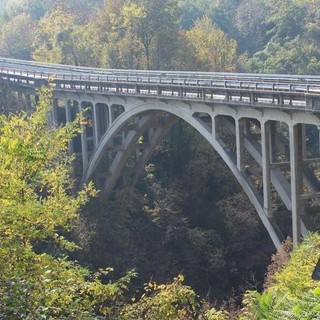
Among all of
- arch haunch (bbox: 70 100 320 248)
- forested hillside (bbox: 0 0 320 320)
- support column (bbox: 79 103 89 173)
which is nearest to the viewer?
forested hillside (bbox: 0 0 320 320)

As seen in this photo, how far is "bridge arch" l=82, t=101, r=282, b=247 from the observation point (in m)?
22.9

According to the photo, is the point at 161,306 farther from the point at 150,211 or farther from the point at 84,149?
the point at 84,149

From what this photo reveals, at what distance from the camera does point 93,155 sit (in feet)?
115

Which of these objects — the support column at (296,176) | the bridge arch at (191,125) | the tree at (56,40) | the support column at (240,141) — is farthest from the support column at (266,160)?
the tree at (56,40)

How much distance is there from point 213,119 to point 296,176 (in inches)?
229

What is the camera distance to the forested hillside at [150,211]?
10383 mm

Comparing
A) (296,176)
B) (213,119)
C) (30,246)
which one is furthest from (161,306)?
(213,119)

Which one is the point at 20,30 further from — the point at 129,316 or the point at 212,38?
the point at 129,316

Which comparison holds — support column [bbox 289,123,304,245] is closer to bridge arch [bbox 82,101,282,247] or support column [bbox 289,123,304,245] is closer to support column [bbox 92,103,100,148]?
bridge arch [bbox 82,101,282,247]

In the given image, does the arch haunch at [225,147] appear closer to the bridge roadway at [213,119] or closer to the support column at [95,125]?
the bridge roadway at [213,119]

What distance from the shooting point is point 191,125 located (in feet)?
93.8

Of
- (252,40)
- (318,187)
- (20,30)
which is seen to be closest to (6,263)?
(318,187)

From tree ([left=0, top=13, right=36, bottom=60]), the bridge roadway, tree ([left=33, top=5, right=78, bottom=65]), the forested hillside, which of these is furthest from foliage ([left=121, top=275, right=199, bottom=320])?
tree ([left=0, top=13, right=36, bottom=60])

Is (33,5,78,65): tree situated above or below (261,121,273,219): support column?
above
